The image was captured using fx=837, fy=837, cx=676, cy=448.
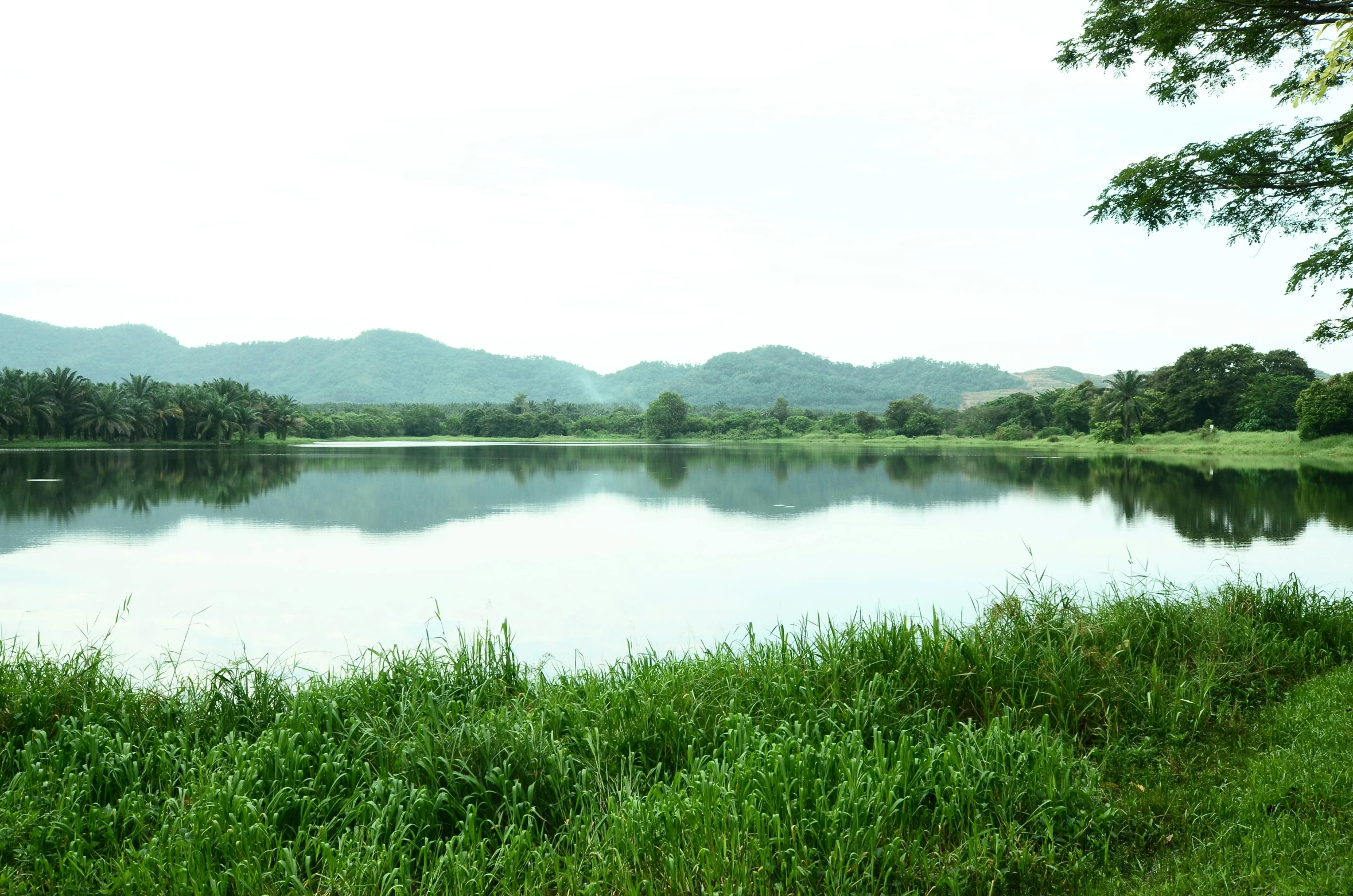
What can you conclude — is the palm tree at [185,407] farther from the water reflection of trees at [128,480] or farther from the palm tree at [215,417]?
the water reflection of trees at [128,480]

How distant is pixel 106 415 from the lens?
207 feet

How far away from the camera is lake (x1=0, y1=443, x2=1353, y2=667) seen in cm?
948

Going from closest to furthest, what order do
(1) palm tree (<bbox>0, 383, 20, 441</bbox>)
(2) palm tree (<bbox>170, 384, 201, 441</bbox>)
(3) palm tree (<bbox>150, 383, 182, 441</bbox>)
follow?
(1) palm tree (<bbox>0, 383, 20, 441</bbox>), (3) palm tree (<bbox>150, 383, 182, 441</bbox>), (2) palm tree (<bbox>170, 384, 201, 441</bbox>)

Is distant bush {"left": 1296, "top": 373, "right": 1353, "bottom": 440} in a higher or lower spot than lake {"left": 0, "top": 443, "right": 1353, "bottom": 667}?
higher

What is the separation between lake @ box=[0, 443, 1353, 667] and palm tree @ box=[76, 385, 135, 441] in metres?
35.5

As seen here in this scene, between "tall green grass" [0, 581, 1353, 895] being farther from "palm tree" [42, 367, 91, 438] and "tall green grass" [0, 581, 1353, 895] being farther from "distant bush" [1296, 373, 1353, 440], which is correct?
"palm tree" [42, 367, 91, 438]

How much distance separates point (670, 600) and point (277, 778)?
6.82 m

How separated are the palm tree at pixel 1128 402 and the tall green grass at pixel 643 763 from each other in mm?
68047

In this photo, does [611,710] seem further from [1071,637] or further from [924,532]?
[924,532]

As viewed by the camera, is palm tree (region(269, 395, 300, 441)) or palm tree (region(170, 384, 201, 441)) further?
palm tree (region(269, 395, 300, 441))

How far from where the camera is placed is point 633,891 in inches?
124

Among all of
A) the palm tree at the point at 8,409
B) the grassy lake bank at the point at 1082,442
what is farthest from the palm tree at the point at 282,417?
the palm tree at the point at 8,409

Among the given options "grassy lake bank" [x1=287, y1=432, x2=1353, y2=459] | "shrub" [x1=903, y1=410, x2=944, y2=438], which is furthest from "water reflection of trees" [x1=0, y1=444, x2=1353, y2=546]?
"shrub" [x1=903, y1=410, x2=944, y2=438]

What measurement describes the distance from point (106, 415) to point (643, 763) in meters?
72.6
